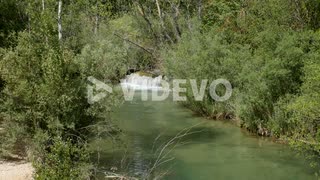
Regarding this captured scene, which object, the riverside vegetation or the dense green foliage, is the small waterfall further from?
the dense green foliage

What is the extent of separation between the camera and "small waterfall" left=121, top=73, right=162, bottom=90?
123 ft

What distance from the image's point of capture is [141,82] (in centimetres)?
3919

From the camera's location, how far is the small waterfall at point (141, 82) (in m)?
37.6

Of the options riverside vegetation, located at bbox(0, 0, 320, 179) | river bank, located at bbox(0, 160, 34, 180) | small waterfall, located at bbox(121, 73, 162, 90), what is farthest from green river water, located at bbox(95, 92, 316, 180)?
small waterfall, located at bbox(121, 73, 162, 90)

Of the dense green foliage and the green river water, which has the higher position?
the dense green foliage

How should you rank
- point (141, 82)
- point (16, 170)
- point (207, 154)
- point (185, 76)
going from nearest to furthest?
point (16, 170) < point (207, 154) < point (185, 76) < point (141, 82)

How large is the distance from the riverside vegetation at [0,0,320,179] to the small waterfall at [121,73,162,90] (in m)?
10.6

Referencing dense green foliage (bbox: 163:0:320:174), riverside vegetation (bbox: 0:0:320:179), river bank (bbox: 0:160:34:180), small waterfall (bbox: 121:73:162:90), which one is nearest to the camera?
river bank (bbox: 0:160:34:180)

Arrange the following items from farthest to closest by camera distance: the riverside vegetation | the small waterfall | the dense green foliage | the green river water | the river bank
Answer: the small waterfall < the dense green foliage < the green river water < the riverside vegetation < the river bank

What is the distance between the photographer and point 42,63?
1447cm

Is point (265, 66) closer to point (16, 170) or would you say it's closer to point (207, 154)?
point (207, 154)

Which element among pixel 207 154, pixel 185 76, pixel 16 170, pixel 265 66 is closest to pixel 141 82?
pixel 185 76

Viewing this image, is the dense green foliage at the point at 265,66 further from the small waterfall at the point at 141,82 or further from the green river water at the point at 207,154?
the small waterfall at the point at 141,82

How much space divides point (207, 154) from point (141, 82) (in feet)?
73.1
